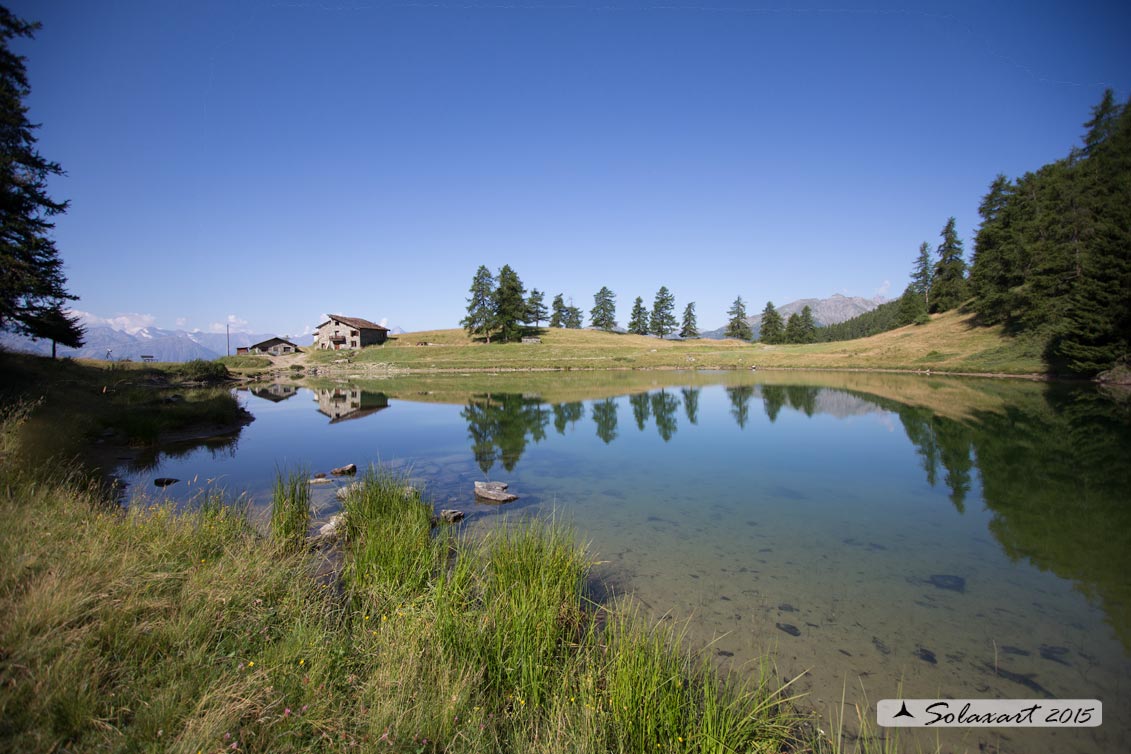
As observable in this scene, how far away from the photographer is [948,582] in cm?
817

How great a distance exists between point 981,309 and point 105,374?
304 ft

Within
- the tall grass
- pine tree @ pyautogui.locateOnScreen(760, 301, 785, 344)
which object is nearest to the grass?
the tall grass

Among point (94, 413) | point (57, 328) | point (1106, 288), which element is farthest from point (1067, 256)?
point (57, 328)

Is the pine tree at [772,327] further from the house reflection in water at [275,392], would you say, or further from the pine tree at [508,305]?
the house reflection in water at [275,392]

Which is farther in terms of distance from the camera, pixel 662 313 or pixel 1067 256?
pixel 662 313

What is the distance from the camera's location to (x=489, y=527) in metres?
10.3

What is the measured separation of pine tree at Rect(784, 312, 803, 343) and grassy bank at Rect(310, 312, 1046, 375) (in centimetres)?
3709

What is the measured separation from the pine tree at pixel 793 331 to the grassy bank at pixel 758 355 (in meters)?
37.1

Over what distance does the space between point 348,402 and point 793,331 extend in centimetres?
11198

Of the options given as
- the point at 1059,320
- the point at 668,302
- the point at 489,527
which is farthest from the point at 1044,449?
the point at 668,302

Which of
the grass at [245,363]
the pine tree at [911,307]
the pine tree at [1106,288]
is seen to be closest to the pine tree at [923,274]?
the pine tree at [911,307]

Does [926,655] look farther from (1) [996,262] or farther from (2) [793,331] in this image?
(2) [793,331]

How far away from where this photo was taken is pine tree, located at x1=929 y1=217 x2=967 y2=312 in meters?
79.9

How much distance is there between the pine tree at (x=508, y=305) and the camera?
301ft
